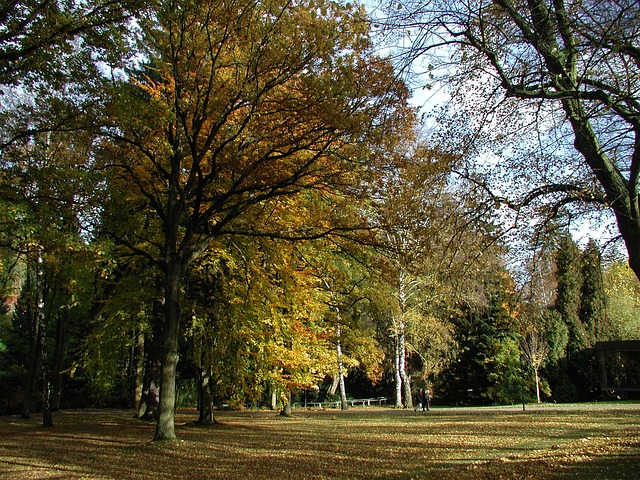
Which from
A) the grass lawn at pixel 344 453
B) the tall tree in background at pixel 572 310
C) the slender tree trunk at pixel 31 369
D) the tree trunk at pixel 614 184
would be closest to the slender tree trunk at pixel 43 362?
the grass lawn at pixel 344 453

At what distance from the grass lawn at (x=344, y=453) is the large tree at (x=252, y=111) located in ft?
5.68

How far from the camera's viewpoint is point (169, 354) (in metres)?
10.5

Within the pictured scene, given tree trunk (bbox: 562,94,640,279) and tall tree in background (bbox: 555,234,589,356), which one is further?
tall tree in background (bbox: 555,234,589,356)

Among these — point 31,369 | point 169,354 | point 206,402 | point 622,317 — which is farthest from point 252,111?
point 622,317

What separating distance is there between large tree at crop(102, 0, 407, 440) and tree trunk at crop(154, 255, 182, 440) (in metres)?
0.02

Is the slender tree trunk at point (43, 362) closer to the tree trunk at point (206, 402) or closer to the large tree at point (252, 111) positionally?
the tree trunk at point (206, 402)

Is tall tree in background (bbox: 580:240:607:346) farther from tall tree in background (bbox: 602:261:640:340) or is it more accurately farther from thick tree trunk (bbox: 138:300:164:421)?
thick tree trunk (bbox: 138:300:164:421)

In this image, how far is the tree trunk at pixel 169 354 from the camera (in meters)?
10.1

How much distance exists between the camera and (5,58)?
7605mm

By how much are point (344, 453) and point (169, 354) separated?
4.38m

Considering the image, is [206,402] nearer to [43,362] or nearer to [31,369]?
[43,362]

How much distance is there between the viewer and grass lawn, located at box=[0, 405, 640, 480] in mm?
7102

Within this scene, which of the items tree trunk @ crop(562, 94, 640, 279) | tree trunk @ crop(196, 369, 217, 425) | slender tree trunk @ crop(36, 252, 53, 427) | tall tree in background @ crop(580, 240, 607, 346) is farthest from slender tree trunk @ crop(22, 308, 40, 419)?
tall tree in background @ crop(580, 240, 607, 346)

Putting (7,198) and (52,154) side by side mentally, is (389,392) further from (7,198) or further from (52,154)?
(7,198)
